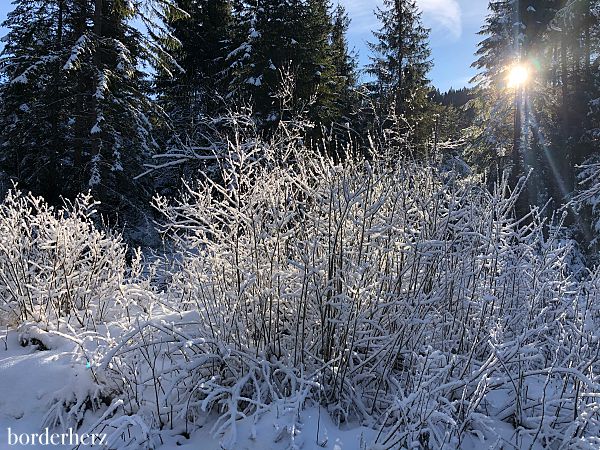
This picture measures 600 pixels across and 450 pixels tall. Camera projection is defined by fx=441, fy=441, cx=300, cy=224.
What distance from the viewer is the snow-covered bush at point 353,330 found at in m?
2.72

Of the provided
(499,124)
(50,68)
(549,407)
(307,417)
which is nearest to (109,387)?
(307,417)

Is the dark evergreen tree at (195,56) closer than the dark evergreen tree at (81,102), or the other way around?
the dark evergreen tree at (81,102)

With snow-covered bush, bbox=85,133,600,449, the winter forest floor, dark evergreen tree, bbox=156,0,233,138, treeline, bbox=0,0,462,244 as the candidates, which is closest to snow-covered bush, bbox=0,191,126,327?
the winter forest floor

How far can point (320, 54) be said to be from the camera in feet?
42.1

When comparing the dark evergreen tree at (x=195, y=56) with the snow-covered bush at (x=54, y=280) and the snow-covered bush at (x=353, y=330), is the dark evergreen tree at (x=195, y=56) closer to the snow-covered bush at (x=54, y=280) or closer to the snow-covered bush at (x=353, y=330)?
the snow-covered bush at (x=54, y=280)

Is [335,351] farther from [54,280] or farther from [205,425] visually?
[54,280]

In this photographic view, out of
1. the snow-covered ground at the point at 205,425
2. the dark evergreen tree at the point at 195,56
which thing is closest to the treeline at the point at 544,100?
the dark evergreen tree at the point at 195,56

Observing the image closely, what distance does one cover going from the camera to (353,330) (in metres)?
2.90

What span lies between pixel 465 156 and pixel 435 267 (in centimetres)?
1410

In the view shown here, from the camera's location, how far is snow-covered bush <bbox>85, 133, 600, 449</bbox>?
2717 millimetres

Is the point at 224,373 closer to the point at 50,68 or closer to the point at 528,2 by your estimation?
the point at 50,68


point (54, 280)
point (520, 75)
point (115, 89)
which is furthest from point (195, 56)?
point (54, 280)

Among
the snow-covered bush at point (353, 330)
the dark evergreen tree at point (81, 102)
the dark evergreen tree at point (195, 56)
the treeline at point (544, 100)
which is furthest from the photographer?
the dark evergreen tree at point (195, 56)

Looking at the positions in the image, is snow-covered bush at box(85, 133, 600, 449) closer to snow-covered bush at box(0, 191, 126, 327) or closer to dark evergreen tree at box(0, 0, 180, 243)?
snow-covered bush at box(0, 191, 126, 327)
